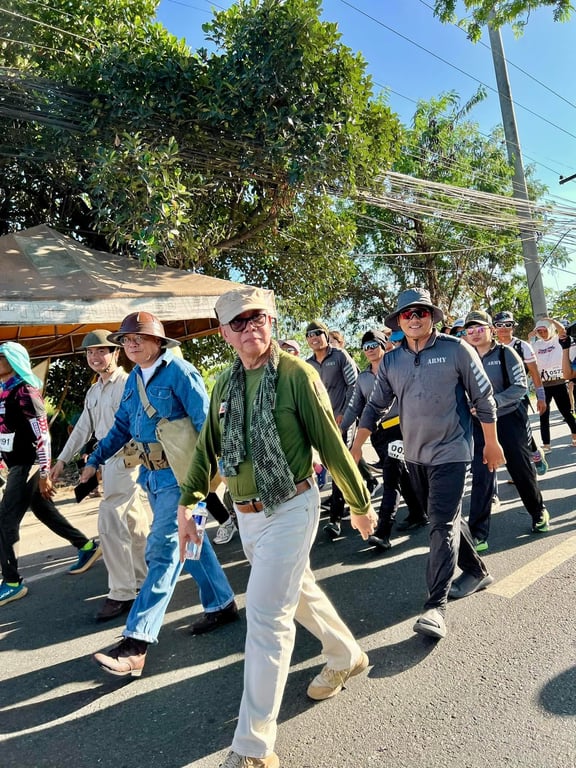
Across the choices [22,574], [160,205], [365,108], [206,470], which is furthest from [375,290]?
[206,470]

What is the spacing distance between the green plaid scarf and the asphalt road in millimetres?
1100

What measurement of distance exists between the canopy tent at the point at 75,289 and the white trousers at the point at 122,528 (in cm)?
266

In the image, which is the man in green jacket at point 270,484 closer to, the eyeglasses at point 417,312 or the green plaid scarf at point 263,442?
the green plaid scarf at point 263,442

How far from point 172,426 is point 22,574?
2766mm

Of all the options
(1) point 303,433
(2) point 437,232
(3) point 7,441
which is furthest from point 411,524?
(2) point 437,232

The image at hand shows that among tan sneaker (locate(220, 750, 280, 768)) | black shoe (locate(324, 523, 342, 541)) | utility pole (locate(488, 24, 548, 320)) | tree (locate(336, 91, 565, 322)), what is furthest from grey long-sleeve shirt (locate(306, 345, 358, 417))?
tree (locate(336, 91, 565, 322))

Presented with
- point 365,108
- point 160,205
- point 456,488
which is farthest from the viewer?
point 365,108

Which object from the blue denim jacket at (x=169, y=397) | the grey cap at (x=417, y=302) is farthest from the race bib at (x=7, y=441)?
the grey cap at (x=417, y=302)

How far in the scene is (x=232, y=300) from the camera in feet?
7.70

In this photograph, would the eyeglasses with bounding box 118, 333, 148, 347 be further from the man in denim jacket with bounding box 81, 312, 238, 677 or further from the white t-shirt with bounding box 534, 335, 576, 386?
the white t-shirt with bounding box 534, 335, 576, 386

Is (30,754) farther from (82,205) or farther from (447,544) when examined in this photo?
(82,205)

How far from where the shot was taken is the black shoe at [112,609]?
149 inches

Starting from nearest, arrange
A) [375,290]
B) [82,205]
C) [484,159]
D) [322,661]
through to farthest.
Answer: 1. [322,661]
2. [82,205]
3. [484,159]
4. [375,290]

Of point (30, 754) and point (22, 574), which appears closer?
point (30, 754)
